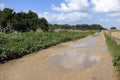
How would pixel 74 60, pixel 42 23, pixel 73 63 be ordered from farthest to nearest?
pixel 42 23 < pixel 74 60 < pixel 73 63

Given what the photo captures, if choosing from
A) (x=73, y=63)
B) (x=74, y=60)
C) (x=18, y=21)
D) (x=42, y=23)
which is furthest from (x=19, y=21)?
(x=73, y=63)

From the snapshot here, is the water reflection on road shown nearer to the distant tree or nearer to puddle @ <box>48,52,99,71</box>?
puddle @ <box>48,52,99,71</box>

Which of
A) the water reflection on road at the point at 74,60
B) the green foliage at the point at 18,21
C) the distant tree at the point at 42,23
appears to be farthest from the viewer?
the distant tree at the point at 42,23

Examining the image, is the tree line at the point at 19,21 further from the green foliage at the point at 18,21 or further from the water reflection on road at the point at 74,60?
the water reflection on road at the point at 74,60

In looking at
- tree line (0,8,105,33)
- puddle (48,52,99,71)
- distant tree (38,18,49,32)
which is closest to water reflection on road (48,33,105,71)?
puddle (48,52,99,71)

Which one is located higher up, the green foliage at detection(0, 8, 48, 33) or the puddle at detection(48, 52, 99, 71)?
the green foliage at detection(0, 8, 48, 33)

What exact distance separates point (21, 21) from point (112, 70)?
4435 cm

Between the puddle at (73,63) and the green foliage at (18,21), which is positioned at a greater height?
the green foliage at (18,21)

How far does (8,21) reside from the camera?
53531 millimetres

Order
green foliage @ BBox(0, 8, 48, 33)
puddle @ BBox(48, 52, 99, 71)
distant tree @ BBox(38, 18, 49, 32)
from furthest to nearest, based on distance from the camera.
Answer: distant tree @ BBox(38, 18, 49, 32), green foliage @ BBox(0, 8, 48, 33), puddle @ BBox(48, 52, 99, 71)

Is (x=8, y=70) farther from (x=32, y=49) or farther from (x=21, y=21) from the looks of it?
(x=21, y=21)

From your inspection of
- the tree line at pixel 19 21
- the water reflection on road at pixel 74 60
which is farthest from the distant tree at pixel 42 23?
the water reflection on road at pixel 74 60

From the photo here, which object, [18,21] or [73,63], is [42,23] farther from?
[73,63]

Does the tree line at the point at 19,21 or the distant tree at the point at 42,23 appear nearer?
the tree line at the point at 19,21
